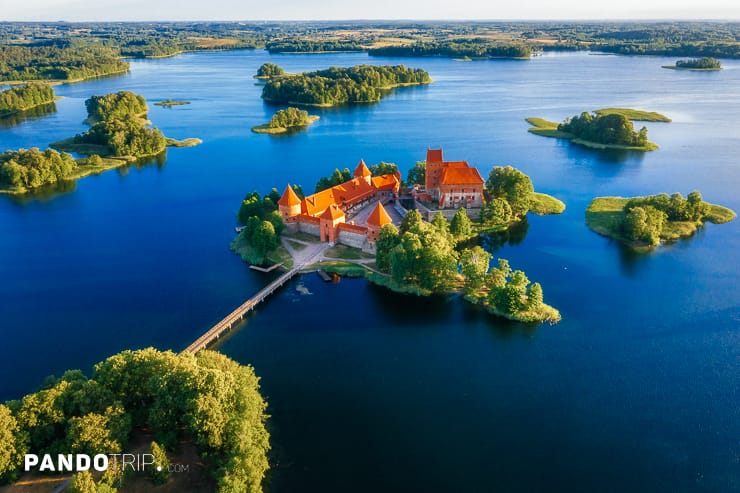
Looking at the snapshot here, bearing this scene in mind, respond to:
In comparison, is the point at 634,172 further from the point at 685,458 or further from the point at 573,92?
the point at 573,92

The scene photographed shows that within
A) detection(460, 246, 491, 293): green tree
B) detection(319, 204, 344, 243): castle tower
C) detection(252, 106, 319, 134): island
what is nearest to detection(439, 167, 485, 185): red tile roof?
detection(319, 204, 344, 243): castle tower

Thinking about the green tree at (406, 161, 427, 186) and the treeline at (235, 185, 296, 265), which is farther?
the green tree at (406, 161, 427, 186)

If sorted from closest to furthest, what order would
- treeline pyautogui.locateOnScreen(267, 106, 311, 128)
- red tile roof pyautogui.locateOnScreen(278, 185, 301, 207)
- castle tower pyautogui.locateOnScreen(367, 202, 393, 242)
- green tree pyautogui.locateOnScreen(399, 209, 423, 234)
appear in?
castle tower pyautogui.locateOnScreen(367, 202, 393, 242) → green tree pyautogui.locateOnScreen(399, 209, 423, 234) → red tile roof pyautogui.locateOnScreen(278, 185, 301, 207) → treeline pyautogui.locateOnScreen(267, 106, 311, 128)

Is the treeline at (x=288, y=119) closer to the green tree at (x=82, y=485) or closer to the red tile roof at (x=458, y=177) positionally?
the red tile roof at (x=458, y=177)

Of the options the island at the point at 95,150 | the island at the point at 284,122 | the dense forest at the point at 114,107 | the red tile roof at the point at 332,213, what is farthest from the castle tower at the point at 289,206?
the dense forest at the point at 114,107

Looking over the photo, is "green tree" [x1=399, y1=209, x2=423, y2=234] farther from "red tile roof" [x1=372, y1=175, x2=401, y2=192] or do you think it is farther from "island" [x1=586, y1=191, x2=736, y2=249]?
"island" [x1=586, y1=191, x2=736, y2=249]

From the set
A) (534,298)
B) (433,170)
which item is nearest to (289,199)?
(433,170)

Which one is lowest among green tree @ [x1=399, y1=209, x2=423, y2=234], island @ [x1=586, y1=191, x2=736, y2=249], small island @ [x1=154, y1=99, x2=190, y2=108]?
island @ [x1=586, y1=191, x2=736, y2=249]
